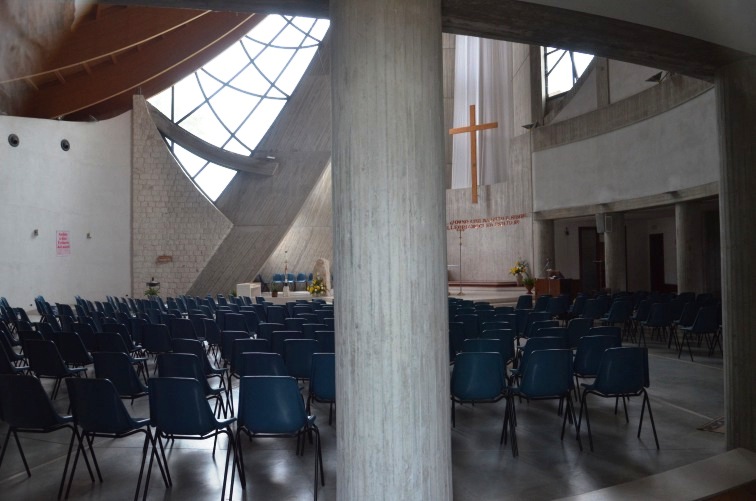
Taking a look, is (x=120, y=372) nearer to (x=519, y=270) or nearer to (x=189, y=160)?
(x=519, y=270)

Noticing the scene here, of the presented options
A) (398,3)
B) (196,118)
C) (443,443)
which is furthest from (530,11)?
(196,118)

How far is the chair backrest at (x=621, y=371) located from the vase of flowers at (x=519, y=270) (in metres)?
13.4

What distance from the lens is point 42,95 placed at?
58.3ft

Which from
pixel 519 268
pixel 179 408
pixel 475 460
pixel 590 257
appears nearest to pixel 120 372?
pixel 179 408

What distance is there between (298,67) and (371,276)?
815 inches

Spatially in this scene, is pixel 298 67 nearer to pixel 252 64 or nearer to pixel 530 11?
pixel 252 64

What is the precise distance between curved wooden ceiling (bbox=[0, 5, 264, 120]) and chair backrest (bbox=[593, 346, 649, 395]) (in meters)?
14.9

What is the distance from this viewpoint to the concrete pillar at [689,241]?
510 inches

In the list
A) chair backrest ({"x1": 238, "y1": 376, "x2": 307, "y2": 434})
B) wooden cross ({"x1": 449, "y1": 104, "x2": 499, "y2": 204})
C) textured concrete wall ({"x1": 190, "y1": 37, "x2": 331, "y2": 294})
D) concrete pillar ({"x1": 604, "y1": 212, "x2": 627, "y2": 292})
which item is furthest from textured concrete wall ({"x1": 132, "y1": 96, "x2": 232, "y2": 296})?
chair backrest ({"x1": 238, "y1": 376, "x2": 307, "y2": 434})

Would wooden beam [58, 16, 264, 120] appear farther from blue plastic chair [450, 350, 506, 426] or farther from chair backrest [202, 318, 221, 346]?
blue plastic chair [450, 350, 506, 426]

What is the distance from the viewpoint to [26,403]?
3.87m

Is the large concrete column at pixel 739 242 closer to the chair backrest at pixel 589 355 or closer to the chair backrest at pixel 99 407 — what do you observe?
the chair backrest at pixel 589 355

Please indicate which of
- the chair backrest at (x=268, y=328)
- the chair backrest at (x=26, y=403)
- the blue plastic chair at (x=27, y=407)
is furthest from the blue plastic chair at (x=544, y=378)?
the chair backrest at (x=268, y=328)

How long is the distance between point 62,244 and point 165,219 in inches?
133
